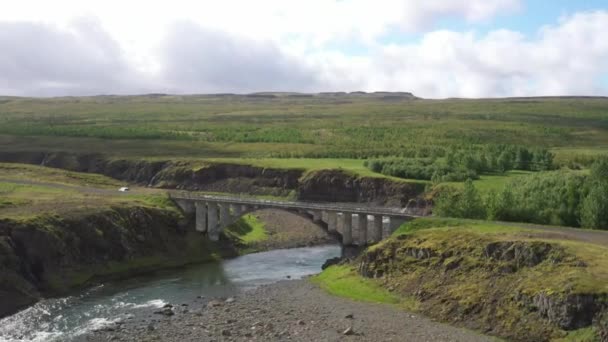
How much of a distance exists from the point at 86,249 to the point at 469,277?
5058 centimetres

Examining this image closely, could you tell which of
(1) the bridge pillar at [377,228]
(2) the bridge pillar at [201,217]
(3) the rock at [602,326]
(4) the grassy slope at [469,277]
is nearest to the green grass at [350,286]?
(4) the grassy slope at [469,277]

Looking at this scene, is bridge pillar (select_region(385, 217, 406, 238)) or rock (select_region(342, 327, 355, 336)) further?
bridge pillar (select_region(385, 217, 406, 238))

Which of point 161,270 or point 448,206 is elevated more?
point 448,206

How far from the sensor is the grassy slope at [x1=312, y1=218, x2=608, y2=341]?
219 ft

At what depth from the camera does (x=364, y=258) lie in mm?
90062

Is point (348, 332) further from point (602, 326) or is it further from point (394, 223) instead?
point (394, 223)

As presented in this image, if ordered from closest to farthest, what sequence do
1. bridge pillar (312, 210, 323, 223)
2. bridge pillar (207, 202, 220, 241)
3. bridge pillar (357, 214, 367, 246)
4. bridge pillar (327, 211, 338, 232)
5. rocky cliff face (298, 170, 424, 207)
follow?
bridge pillar (357, 214, 367, 246) → bridge pillar (327, 211, 338, 232) → bridge pillar (312, 210, 323, 223) → bridge pillar (207, 202, 220, 241) → rocky cliff face (298, 170, 424, 207)

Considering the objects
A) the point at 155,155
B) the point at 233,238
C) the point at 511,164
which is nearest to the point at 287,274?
the point at 233,238

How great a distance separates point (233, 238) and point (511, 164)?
6620cm

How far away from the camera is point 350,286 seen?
3366 inches

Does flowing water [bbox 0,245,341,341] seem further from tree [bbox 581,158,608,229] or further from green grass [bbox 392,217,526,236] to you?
tree [bbox 581,158,608,229]

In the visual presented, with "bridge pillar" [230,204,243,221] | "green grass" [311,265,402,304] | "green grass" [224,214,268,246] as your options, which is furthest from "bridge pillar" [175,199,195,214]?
"green grass" [311,265,402,304]

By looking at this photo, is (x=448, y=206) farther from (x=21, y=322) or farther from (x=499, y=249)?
(x=21, y=322)

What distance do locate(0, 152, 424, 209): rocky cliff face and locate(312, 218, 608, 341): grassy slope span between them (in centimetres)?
4244
